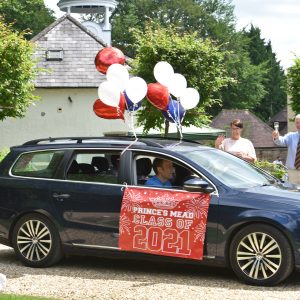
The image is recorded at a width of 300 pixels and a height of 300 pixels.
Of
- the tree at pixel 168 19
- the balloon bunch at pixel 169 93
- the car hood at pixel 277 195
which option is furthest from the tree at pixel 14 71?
the tree at pixel 168 19

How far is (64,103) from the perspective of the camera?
4869 centimetres

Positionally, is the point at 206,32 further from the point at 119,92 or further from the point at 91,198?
the point at 91,198

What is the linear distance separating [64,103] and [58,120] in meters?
1.03

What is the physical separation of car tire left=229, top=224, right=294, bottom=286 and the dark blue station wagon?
0.01m

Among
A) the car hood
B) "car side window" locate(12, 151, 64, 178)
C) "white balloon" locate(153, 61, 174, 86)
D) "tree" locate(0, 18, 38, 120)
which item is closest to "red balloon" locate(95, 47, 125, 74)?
"white balloon" locate(153, 61, 174, 86)

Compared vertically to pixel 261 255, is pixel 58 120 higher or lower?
lower

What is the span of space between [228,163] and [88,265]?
209 centimetres

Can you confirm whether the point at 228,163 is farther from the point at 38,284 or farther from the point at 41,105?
the point at 41,105

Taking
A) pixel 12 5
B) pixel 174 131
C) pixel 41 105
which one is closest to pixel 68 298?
pixel 174 131

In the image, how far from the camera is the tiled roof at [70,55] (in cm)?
4806

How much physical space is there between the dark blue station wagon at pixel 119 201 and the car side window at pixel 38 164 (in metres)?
0.01

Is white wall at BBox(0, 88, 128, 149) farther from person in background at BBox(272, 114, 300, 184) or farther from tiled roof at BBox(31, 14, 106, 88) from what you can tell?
person in background at BBox(272, 114, 300, 184)

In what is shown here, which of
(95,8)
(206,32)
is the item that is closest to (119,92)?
(95,8)

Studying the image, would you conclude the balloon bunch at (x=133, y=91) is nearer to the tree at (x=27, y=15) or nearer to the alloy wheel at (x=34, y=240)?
the alloy wheel at (x=34, y=240)
